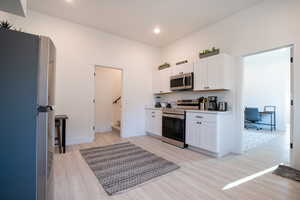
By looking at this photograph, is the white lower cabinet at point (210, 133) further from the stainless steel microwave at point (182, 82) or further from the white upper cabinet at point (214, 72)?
the stainless steel microwave at point (182, 82)

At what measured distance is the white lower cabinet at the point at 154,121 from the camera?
4.33 meters

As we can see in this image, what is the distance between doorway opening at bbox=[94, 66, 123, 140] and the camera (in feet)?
17.4

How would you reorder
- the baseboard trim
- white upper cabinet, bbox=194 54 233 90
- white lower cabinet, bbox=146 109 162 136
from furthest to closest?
1. white lower cabinet, bbox=146 109 162 136
2. the baseboard trim
3. white upper cabinet, bbox=194 54 233 90

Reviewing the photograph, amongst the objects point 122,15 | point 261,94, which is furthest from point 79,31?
point 261,94

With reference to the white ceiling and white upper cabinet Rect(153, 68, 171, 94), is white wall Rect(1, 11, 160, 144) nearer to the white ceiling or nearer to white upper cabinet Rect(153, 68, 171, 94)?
the white ceiling

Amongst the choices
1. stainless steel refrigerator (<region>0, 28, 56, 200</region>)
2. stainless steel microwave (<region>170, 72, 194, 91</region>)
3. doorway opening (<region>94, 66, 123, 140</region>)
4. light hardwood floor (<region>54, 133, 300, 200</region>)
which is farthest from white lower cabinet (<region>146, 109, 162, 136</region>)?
stainless steel refrigerator (<region>0, 28, 56, 200</region>)

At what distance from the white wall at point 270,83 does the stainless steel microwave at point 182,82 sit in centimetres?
339

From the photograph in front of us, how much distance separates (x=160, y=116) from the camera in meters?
4.32

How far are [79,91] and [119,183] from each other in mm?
2757

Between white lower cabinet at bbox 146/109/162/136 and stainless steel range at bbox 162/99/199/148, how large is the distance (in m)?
0.20

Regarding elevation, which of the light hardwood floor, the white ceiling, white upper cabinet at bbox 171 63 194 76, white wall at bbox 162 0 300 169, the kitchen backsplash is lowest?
the light hardwood floor

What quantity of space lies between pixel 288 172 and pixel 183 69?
300 centimetres

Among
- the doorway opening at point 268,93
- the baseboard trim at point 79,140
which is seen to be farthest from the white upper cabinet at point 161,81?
the doorway opening at point 268,93

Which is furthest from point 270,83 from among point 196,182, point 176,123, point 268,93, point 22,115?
point 22,115
